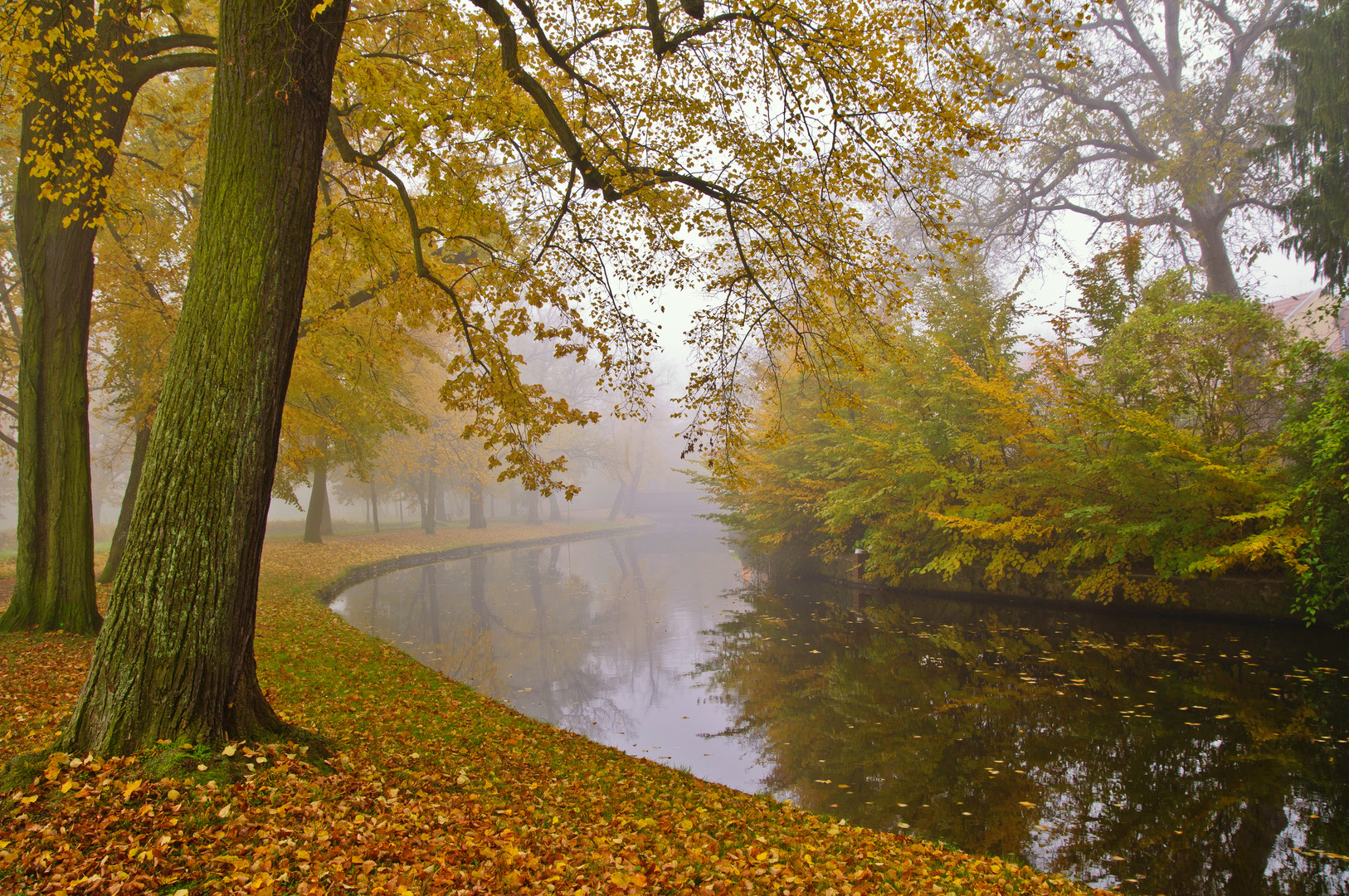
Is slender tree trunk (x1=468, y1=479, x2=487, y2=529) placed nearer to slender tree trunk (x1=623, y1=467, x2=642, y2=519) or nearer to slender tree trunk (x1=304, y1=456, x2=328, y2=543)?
slender tree trunk (x1=304, y1=456, x2=328, y2=543)

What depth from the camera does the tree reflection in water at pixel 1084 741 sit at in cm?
452

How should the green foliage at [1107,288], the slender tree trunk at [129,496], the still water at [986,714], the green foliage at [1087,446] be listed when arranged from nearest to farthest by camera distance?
the still water at [986,714], the slender tree trunk at [129,496], the green foliage at [1087,446], the green foliage at [1107,288]

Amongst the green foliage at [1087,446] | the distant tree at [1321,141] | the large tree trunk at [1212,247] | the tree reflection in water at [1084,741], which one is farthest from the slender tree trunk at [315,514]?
the large tree trunk at [1212,247]

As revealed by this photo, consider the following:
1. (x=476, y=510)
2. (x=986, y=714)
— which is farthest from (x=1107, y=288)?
(x=476, y=510)

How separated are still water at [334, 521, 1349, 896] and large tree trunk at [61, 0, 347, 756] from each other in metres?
4.20

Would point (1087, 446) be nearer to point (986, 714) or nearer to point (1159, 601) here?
point (1159, 601)

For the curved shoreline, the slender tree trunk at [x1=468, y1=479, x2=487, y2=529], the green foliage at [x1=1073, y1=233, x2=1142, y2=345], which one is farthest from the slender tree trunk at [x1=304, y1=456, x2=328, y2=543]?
the green foliage at [x1=1073, y1=233, x2=1142, y2=345]

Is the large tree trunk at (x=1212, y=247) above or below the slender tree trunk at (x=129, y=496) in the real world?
above

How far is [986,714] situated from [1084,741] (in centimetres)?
106

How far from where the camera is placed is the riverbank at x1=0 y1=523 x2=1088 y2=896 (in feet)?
8.85

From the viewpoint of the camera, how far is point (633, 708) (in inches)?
322

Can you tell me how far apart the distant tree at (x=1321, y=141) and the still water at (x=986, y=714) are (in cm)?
660

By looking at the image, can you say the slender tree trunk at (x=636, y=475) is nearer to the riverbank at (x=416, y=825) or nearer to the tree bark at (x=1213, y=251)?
the tree bark at (x=1213, y=251)

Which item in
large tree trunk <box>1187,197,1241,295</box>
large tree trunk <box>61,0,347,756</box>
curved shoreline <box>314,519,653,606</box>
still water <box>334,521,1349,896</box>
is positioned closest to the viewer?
large tree trunk <box>61,0,347,756</box>
